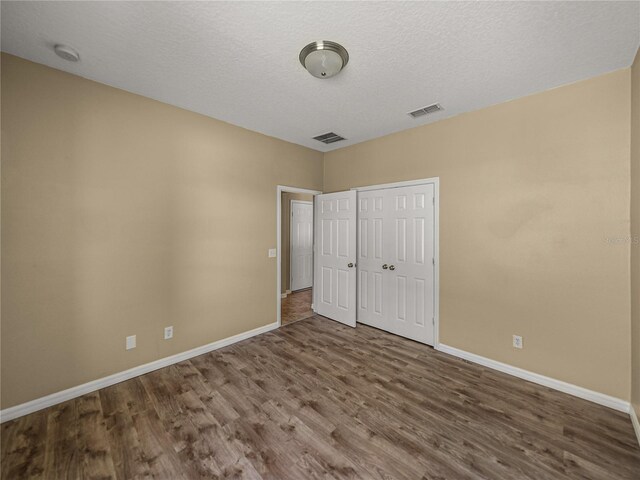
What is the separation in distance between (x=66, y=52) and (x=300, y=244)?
462 cm

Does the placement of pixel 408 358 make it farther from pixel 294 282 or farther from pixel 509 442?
pixel 294 282

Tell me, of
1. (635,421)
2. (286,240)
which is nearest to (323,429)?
(635,421)

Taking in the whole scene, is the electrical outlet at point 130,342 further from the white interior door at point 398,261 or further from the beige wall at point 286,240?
the beige wall at point 286,240

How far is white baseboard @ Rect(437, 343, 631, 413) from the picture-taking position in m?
2.12

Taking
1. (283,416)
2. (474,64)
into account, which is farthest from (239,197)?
(474,64)

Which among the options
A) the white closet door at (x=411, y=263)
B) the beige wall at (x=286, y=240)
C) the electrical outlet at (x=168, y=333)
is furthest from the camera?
the beige wall at (x=286, y=240)

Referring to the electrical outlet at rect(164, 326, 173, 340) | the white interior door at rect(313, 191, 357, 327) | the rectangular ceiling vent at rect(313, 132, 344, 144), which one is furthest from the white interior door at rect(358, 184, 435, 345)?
the electrical outlet at rect(164, 326, 173, 340)

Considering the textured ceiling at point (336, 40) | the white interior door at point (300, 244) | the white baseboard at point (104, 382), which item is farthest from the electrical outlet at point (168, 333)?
the white interior door at point (300, 244)

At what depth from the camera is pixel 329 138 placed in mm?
3811

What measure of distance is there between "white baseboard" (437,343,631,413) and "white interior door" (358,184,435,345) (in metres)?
0.37

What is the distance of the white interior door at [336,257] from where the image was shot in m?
3.89

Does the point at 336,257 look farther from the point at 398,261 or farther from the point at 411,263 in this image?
the point at 411,263

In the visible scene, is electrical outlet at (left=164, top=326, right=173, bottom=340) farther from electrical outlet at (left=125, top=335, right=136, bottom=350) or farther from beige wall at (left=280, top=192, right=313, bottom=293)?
beige wall at (left=280, top=192, right=313, bottom=293)

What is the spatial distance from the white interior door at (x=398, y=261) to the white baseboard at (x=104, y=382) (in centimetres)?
193
